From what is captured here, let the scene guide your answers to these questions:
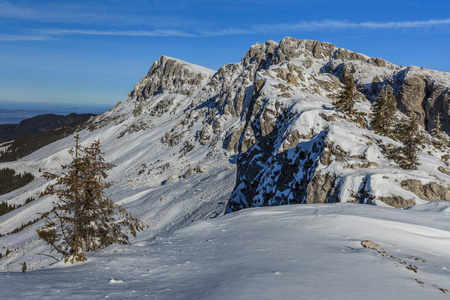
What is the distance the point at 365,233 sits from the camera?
11.2 meters

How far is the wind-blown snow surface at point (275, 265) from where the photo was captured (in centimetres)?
655

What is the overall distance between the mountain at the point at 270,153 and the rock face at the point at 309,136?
0.12m

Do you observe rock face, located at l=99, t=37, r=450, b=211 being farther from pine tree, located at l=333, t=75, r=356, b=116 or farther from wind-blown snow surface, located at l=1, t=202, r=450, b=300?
wind-blown snow surface, located at l=1, t=202, r=450, b=300

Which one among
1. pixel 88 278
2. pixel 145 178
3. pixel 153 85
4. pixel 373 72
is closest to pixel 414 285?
pixel 88 278

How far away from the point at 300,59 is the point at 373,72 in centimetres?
3316

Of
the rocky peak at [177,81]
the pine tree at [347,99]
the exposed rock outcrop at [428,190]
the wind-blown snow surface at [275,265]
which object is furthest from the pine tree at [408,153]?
the rocky peak at [177,81]

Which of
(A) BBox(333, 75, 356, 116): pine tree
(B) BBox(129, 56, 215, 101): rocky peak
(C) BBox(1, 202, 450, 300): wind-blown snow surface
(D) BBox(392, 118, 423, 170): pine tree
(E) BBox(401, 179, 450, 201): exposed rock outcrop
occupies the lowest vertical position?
(C) BBox(1, 202, 450, 300): wind-blown snow surface

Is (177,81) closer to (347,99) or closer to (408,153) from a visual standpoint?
(347,99)

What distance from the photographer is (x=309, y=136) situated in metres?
29.8

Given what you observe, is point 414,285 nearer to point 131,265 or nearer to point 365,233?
point 365,233

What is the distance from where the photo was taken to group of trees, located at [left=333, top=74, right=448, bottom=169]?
72.8 ft

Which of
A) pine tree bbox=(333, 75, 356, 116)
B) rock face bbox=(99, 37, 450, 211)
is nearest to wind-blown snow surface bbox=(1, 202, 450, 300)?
rock face bbox=(99, 37, 450, 211)

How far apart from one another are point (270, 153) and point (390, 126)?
20.3 m

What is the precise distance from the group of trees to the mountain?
1.14 metres
